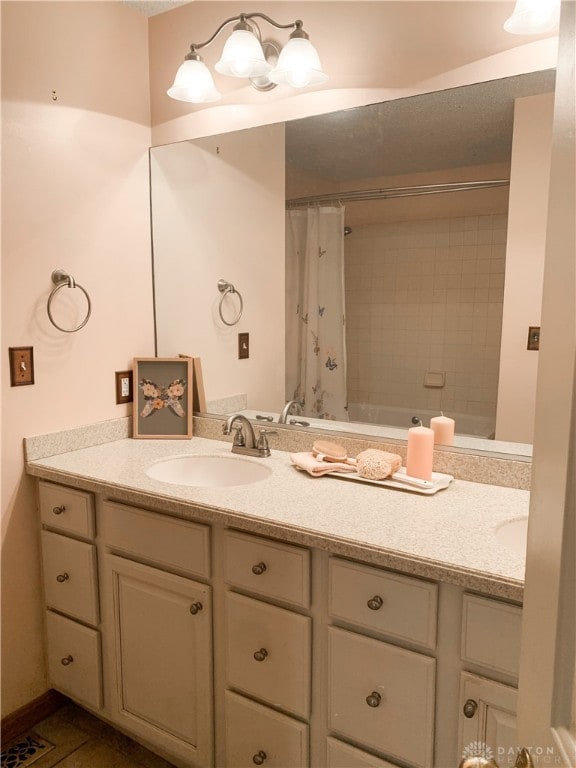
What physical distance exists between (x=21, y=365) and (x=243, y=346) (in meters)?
0.75

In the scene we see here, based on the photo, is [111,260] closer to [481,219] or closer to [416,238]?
[416,238]

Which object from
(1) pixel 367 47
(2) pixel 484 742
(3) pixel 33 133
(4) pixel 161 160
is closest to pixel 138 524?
(2) pixel 484 742

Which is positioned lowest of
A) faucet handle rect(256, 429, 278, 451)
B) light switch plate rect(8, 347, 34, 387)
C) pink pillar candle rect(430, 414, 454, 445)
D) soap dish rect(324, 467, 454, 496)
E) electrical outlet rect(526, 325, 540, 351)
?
soap dish rect(324, 467, 454, 496)

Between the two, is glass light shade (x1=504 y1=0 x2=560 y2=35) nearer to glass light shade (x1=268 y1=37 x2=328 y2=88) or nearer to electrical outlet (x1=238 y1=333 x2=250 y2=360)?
glass light shade (x1=268 y1=37 x2=328 y2=88)

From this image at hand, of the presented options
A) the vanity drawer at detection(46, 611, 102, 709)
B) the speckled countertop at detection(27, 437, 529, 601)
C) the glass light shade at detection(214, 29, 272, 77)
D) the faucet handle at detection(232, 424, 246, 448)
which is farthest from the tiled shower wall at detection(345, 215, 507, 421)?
the vanity drawer at detection(46, 611, 102, 709)

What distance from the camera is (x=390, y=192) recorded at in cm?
170

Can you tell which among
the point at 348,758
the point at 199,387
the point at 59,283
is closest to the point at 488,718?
the point at 348,758

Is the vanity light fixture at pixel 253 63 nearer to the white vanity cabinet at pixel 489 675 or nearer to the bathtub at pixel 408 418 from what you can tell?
the bathtub at pixel 408 418

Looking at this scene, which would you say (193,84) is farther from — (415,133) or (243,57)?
(415,133)

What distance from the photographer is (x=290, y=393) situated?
200 centimetres

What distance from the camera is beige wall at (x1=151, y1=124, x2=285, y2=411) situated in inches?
79.2

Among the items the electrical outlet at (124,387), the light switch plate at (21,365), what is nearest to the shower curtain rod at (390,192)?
the electrical outlet at (124,387)

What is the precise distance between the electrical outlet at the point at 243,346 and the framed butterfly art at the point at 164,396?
20 centimetres

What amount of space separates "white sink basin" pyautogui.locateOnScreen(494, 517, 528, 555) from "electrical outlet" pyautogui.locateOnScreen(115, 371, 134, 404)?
4.65ft
